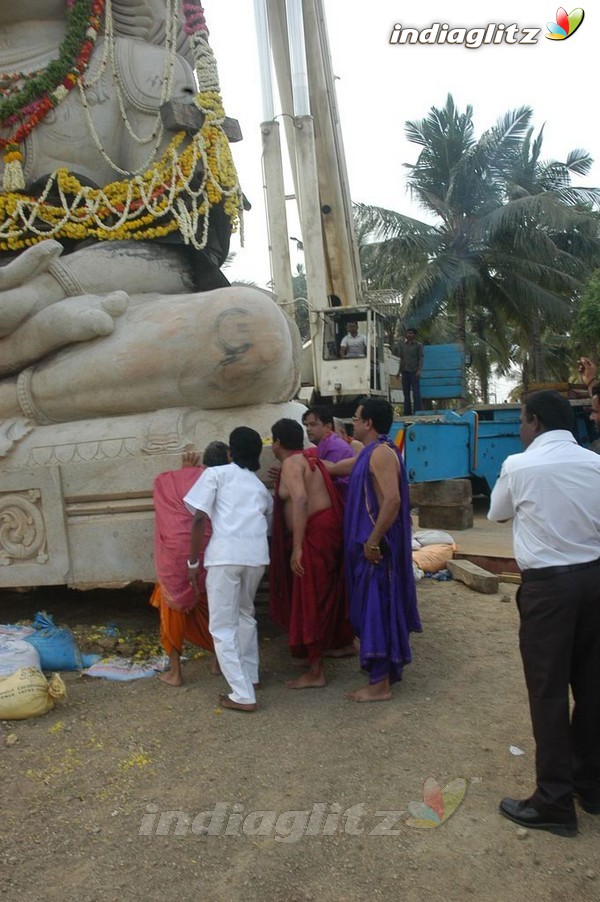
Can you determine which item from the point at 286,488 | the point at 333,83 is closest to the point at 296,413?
the point at 286,488

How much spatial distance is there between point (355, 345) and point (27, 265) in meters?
7.88

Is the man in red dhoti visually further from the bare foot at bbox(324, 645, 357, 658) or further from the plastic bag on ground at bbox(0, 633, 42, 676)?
the plastic bag on ground at bbox(0, 633, 42, 676)

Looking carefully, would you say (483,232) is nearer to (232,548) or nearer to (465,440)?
(465,440)

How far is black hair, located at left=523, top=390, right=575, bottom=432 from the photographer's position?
8.64 ft

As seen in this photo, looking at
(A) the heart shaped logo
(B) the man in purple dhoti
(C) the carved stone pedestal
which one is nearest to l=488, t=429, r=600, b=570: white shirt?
(A) the heart shaped logo

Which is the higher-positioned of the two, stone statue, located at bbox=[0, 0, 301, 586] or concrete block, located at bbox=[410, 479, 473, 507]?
stone statue, located at bbox=[0, 0, 301, 586]

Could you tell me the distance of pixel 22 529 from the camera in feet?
14.1

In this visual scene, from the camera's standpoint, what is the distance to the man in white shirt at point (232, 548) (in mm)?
3537

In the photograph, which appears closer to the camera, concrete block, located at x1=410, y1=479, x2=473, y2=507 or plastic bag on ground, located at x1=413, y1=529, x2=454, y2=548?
plastic bag on ground, located at x1=413, y1=529, x2=454, y2=548

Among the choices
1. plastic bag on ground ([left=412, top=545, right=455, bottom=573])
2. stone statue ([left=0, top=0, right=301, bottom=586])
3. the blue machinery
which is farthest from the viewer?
the blue machinery

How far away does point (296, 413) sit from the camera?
188 inches

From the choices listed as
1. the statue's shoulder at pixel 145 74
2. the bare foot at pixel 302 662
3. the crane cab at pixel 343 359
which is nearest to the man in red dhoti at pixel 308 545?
the bare foot at pixel 302 662

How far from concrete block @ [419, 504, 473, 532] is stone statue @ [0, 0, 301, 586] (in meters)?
4.68

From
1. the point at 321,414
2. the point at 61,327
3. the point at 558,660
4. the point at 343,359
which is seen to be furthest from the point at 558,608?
the point at 343,359
